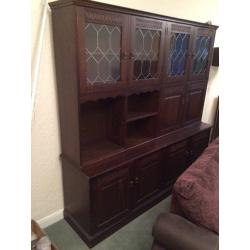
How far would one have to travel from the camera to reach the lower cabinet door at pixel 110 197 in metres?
1.78

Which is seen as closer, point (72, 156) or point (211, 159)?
point (211, 159)

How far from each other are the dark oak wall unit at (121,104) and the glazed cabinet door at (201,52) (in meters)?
0.01

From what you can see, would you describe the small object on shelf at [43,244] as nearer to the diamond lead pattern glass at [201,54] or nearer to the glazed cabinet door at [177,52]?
the glazed cabinet door at [177,52]

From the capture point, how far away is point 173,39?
6.93 ft

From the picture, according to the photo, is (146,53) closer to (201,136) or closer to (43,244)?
(201,136)

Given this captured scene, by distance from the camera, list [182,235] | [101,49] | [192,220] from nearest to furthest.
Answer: [182,235]
[192,220]
[101,49]

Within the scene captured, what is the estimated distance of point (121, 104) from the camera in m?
1.89

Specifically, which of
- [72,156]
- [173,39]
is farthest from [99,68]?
[173,39]

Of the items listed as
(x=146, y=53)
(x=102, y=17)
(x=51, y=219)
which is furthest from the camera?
(x=51, y=219)

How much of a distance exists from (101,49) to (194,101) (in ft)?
4.87

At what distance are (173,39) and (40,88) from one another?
1.29m

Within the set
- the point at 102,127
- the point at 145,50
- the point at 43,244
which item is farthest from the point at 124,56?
the point at 43,244
